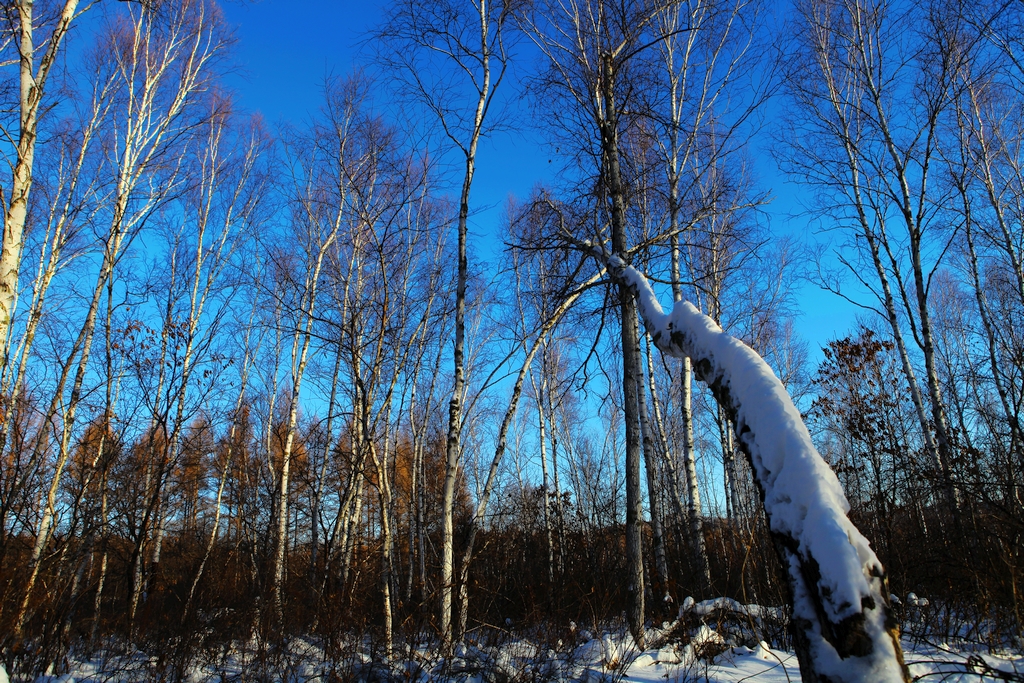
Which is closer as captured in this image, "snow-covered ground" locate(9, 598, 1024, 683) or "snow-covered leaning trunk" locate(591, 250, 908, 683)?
"snow-covered leaning trunk" locate(591, 250, 908, 683)

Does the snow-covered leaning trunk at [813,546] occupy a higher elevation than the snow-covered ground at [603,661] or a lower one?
higher

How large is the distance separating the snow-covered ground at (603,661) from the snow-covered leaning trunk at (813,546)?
173 cm

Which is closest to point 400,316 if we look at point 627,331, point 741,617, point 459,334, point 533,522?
point 533,522

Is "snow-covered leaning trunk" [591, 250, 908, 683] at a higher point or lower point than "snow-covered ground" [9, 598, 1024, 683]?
higher

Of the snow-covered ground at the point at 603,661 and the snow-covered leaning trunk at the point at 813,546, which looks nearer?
the snow-covered leaning trunk at the point at 813,546

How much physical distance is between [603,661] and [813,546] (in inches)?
105

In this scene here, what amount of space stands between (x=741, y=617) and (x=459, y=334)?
3827mm

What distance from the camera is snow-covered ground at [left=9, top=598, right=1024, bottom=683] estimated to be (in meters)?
3.43

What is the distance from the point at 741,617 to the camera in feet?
16.2

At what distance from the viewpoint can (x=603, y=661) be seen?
365cm

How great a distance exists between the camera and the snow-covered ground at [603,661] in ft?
11.3

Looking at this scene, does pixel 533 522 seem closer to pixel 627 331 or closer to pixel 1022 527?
pixel 627 331

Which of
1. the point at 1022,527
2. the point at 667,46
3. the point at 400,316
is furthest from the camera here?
the point at 400,316

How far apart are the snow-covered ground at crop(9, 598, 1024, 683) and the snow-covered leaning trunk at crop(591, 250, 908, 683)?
1731 mm
